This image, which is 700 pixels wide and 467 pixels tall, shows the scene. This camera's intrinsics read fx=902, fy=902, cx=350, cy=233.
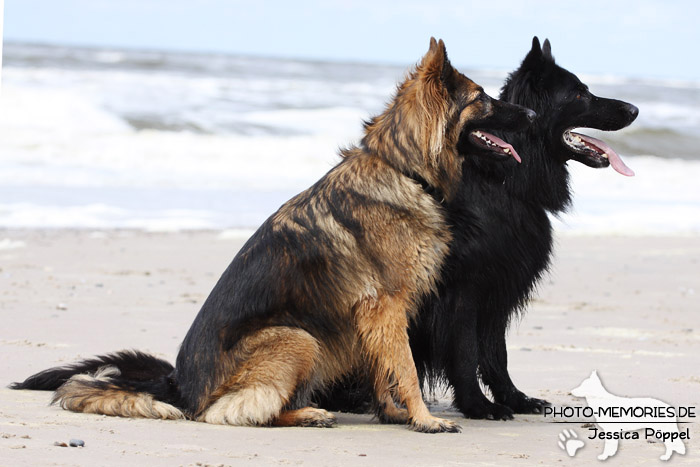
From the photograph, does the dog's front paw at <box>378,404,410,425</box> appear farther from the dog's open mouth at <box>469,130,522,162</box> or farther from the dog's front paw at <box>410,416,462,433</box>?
the dog's open mouth at <box>469,130,522,162</box>

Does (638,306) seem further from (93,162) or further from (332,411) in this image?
(93,162)

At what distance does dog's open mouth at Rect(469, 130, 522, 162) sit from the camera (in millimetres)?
4633

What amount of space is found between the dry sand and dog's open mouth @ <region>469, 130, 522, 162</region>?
142 centimetres

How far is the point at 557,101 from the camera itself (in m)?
5.15

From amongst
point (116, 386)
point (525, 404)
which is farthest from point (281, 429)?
point (525, 404)

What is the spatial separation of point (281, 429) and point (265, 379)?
0.25m

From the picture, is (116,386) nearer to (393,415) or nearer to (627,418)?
(393,415)

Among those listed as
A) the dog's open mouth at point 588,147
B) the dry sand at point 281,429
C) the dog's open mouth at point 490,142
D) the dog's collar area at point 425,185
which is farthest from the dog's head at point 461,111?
the dry sand at point 281,429

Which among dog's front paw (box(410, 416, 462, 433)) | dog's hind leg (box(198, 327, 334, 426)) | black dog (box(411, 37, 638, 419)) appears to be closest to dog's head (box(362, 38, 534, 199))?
black dog (box(411, 37, 638, 419))

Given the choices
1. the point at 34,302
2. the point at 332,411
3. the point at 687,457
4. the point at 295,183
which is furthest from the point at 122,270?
the point at 295,183

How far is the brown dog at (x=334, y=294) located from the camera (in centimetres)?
438

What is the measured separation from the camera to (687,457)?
3.88m

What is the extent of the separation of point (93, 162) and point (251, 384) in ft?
46.0

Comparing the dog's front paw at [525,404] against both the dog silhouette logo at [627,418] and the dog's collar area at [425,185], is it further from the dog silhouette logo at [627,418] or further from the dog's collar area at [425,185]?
the dog's collar area at [425,185]
